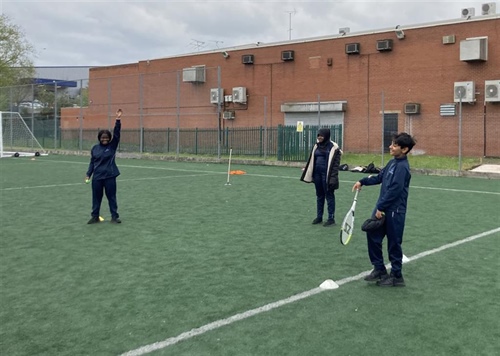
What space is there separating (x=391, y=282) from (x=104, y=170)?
5.79 metres

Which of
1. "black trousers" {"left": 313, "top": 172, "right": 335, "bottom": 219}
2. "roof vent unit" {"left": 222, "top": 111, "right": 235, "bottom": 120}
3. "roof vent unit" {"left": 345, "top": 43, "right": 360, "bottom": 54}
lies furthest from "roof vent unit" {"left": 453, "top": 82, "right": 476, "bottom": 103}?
"black trousers" {"left": 313, "top": 172, "right": 335, "bottom": 219}

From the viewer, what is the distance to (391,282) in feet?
19.5

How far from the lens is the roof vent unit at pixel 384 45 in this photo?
28.2m

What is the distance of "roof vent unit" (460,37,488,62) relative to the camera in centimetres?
2470

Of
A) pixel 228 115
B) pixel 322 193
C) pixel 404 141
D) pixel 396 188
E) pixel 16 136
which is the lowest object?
pixel 322 193

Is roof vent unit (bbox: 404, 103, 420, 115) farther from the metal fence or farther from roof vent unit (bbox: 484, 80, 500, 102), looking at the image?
the metal fence

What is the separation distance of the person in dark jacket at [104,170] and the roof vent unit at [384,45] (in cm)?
2141

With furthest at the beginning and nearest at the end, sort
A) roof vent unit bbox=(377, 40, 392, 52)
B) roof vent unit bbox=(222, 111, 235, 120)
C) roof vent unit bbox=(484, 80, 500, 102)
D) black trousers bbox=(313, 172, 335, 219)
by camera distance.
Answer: roof vent unit bbox=(222, 111, 235, 120)
roof vent unit bbox=(377, 40, 392, 52)
roof vent unit bbox=(484, 80, 500, 102)
black trousers bbox=(313, 172, 335, 219)

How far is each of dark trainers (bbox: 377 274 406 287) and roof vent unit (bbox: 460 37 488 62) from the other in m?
21.6

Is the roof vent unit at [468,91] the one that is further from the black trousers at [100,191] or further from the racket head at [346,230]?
the racket head at [346,230]

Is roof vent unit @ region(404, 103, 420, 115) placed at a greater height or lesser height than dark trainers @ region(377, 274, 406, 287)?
greater

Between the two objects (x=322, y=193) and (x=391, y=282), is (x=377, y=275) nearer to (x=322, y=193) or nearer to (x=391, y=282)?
(x=391, y=282)

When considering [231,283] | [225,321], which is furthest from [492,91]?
[225,321]

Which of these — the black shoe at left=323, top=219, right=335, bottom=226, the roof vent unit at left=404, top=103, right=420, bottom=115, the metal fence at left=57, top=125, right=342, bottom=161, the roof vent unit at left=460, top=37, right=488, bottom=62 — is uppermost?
the roof vent unit at left=460, top=37, right=488, bottom=62
